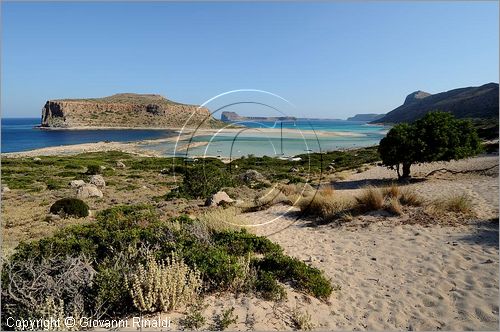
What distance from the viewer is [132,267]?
19.7ft

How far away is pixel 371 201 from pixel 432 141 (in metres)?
10.7

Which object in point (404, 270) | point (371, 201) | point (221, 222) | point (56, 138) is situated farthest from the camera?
point (56, 138)

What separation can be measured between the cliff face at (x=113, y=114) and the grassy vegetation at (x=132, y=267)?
15057 centimetres

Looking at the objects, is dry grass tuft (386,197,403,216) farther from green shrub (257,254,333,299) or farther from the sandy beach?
green shrub (257,254,333,299)

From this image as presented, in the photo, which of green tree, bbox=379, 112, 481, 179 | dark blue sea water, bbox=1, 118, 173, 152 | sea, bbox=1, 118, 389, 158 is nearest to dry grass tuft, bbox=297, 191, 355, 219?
sea, bbox=1, 118, 389, 158

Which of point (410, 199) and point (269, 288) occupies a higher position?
point (410, 199)

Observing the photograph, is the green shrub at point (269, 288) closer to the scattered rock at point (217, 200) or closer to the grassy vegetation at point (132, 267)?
the grassy vegetation at point (132, 267)

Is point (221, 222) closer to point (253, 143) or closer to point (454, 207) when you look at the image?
point (454, 207)

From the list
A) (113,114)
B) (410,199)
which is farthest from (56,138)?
(410,199)

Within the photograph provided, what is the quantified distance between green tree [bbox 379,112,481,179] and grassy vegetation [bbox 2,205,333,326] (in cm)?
1534

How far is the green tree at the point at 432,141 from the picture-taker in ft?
64.2

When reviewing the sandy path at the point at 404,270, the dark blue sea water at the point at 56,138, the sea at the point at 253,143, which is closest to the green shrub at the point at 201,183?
the sea at the point at 253,143

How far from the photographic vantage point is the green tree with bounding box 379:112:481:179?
64.2ft

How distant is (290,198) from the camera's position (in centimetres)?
1542
